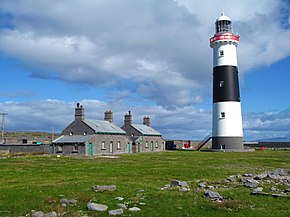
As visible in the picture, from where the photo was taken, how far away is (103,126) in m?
60.3

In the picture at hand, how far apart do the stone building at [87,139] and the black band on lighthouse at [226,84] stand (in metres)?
17.9

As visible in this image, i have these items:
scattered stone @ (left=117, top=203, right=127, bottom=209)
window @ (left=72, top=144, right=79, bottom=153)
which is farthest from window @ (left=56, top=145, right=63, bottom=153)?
scattered stone @ (left=117, top=203, right=127, bottom=209)

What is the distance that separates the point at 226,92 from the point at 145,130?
20.2 metres

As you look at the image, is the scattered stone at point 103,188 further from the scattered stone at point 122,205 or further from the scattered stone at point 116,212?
the scattered stone at point 116,212

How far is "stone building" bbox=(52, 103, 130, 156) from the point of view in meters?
53.8

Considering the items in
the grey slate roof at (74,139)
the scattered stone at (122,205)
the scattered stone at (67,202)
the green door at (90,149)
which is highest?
the grey slate roof at (74,139)

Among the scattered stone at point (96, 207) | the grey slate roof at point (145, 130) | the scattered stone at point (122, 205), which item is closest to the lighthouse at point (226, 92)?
the grey slate roof at point (145, 130)

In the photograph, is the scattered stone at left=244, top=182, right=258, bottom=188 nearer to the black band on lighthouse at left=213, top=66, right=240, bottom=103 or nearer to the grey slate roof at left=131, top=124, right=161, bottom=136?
the black band on lighthouse at left=213, top=66, right=240, bottom=103

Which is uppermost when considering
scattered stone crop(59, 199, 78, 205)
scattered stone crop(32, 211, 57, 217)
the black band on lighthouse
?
the black band on lighthouse

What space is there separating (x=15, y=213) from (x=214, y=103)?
50788 millimetres

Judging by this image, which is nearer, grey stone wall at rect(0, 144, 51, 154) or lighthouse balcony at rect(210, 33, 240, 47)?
grey stone wall at rect(0, 144, 51, 154)

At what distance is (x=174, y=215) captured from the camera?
1251 cm

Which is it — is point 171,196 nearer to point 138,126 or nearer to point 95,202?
point 95,202

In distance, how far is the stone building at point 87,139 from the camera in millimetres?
53844
